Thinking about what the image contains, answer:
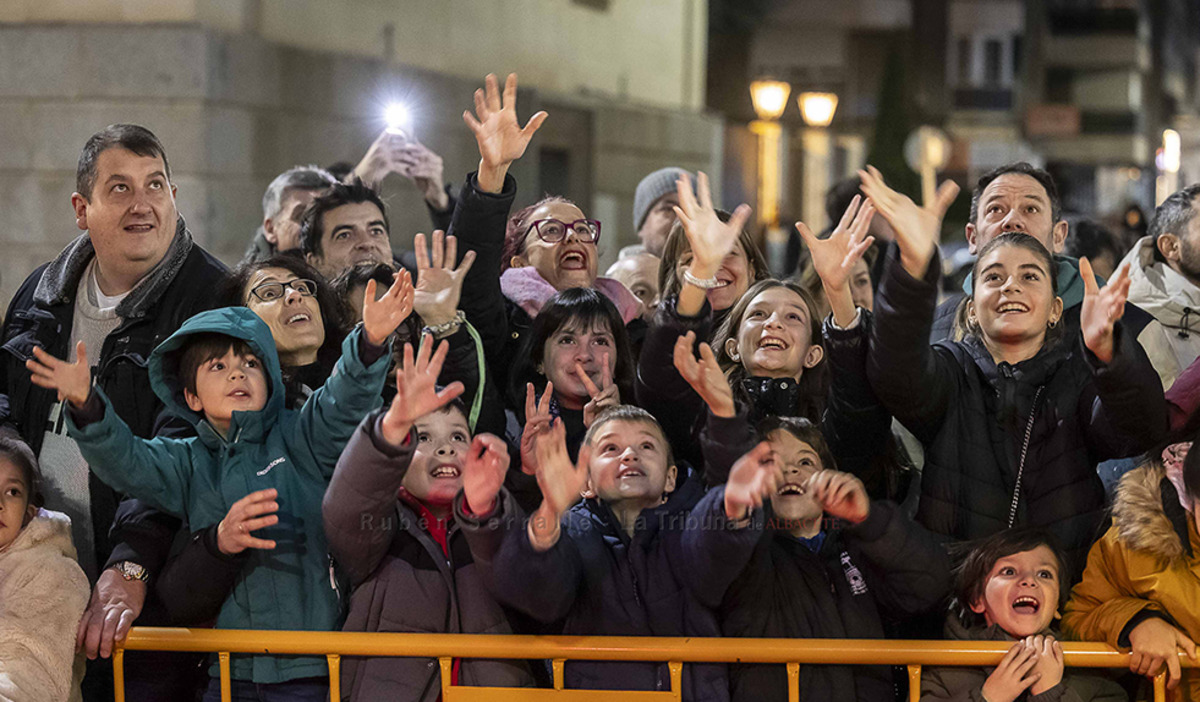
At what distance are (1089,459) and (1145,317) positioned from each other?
0.82 meters

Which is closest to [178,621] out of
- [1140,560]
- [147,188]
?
[147,188]

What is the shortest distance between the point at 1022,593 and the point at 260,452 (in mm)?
Answer: 2076

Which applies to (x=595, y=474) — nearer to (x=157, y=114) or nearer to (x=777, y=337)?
(x=777, y=337)

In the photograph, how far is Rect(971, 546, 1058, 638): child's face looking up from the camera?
354 cm

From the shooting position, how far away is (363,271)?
474 cm

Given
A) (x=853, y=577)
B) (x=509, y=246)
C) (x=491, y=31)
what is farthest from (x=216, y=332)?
(x=491, y=31)

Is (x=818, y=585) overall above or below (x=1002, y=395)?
below

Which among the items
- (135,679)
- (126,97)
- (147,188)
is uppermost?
(126,97)

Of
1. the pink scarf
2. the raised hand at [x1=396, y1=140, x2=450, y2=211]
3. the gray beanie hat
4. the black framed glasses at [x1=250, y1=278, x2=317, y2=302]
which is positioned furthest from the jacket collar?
the gray beanie hat

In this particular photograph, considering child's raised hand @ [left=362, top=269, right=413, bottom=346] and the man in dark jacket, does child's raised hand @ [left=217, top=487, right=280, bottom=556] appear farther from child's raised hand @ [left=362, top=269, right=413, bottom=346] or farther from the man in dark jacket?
the man in dark jacket

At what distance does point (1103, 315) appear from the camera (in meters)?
3.56

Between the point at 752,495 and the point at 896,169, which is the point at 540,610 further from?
the point at 896,169

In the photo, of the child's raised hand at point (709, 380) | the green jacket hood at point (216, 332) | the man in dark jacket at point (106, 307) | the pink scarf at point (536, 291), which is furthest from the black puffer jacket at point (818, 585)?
the man in dark jacket at point (106, 307)

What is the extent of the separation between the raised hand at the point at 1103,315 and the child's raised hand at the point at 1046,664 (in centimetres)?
76
